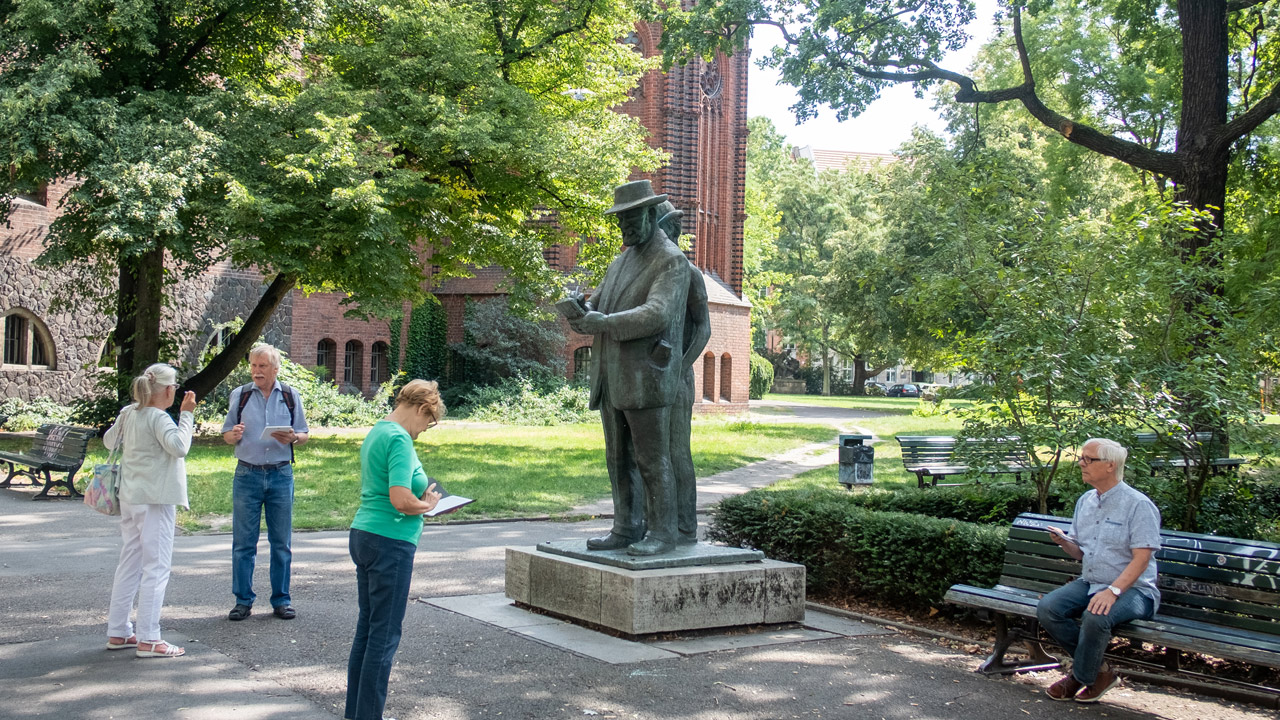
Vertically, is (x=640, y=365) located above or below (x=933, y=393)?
above

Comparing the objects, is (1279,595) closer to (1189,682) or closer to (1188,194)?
(1189,682)

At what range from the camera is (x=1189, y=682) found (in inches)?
213

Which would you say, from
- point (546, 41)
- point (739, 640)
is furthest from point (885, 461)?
point (739, 640)

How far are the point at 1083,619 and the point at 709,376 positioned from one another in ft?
99.4

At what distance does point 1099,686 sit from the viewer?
539cm

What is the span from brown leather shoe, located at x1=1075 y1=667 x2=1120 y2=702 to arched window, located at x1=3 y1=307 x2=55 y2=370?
2370 centimetres

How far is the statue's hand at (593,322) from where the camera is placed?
20.6ft

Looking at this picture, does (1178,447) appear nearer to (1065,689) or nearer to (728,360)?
(1065,689)

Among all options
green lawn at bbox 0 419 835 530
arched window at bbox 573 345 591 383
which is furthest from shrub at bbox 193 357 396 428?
arched window at bbox 573 345 591 383

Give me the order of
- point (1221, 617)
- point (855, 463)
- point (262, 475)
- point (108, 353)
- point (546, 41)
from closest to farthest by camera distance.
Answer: point (1221, 617) → point (262, 475) → point (855, 463) → point (546, 41) → point (108, 353)

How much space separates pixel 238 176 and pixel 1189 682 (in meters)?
14.8

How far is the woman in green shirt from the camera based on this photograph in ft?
14.1

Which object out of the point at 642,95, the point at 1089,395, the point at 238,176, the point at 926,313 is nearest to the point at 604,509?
the point at 926,313

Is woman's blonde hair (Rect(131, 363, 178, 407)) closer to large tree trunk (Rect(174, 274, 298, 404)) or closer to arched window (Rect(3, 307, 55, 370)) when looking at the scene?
large tree trunk (Rect(174, 274, 298, 404))
